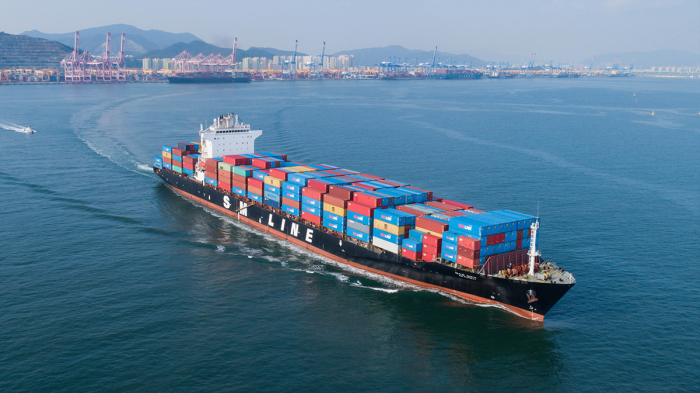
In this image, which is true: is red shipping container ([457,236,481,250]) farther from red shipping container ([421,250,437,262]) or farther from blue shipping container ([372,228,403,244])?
blue shipping container ([372,228,403,244])

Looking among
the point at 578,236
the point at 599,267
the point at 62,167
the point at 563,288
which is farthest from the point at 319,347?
the point at 62,167

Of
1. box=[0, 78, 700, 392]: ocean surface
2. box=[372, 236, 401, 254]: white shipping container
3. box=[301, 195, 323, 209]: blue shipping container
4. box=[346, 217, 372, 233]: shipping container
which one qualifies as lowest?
box=[0, 78, 700, 392]: ocean surface

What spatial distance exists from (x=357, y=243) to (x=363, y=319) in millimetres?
9183

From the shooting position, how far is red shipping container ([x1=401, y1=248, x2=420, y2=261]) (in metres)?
37.3

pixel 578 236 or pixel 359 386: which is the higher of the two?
pixel 578 236

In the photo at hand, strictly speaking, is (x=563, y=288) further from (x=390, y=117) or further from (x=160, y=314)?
(x=390, y=117)

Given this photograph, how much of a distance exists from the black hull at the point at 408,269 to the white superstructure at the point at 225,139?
31.3 ft

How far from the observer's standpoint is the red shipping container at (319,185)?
45.0 m

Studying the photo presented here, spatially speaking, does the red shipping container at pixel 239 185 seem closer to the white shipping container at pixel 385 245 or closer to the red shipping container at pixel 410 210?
the white shipping container at pixel 385 245

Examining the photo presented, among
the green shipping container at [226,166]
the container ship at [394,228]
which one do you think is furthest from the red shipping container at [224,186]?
the green shipping container at [226,166]

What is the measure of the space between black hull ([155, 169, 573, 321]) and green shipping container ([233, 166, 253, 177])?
265 centimetres

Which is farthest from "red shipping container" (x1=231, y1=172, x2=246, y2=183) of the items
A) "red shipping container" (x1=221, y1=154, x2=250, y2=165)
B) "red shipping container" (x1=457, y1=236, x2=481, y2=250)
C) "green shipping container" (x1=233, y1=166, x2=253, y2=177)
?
"red shipping container" (x1=457, y1=236, x2=481, y2=250)

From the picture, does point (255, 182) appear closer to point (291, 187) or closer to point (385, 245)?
point (291, 187)

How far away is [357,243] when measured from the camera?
4175 cm
